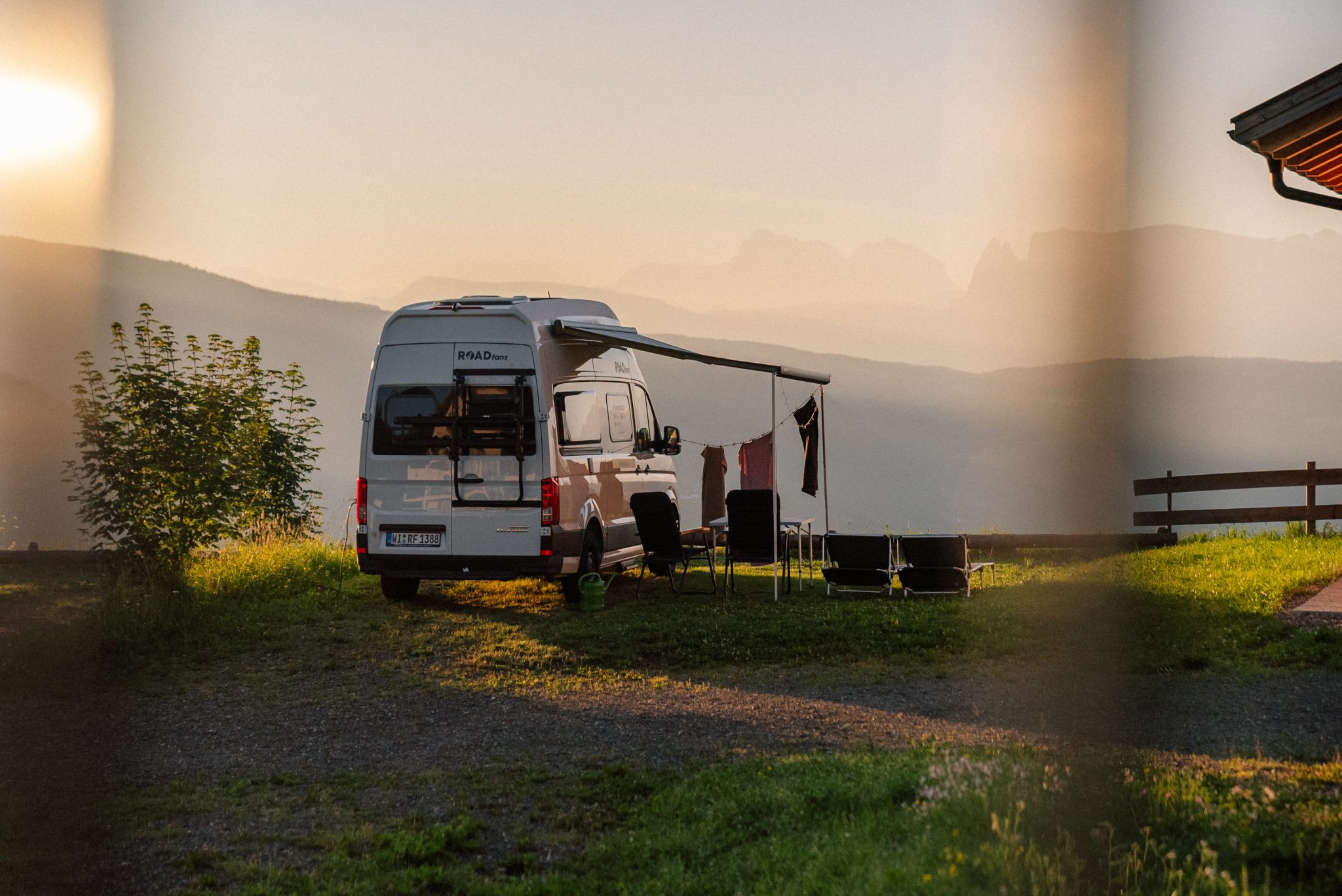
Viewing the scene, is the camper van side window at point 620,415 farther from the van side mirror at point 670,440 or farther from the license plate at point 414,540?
the license plate at point 414,540

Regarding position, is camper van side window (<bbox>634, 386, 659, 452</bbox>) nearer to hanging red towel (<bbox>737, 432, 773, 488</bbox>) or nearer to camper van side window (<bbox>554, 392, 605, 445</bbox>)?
camper van side window (<bbox>554, 392, 605, 445</bbox>)

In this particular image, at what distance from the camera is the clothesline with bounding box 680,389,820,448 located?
12.5m

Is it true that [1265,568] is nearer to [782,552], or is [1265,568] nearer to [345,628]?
[782,552]

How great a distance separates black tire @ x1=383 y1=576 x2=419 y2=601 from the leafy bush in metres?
1.79

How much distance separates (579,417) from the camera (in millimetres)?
10656

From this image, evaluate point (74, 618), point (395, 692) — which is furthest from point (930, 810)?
point (395, 692)

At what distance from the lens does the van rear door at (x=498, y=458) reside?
390 inches

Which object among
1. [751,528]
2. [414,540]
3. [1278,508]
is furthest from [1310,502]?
[414,540]

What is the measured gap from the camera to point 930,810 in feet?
12.1

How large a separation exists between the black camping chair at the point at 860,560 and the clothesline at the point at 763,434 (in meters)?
1.64

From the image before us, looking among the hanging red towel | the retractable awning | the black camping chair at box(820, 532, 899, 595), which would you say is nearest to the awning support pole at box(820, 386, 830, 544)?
the black camping chair at box(820, 532, 899, 595)

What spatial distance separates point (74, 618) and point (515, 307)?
6553 mm

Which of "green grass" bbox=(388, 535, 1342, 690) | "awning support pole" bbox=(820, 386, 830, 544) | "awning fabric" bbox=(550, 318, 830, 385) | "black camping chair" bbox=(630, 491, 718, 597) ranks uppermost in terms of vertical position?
Answer: "awning fabric" bbox=(550, 318, 830, 385)

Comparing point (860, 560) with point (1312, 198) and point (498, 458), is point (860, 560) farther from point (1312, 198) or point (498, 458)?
point (1312, 198)
